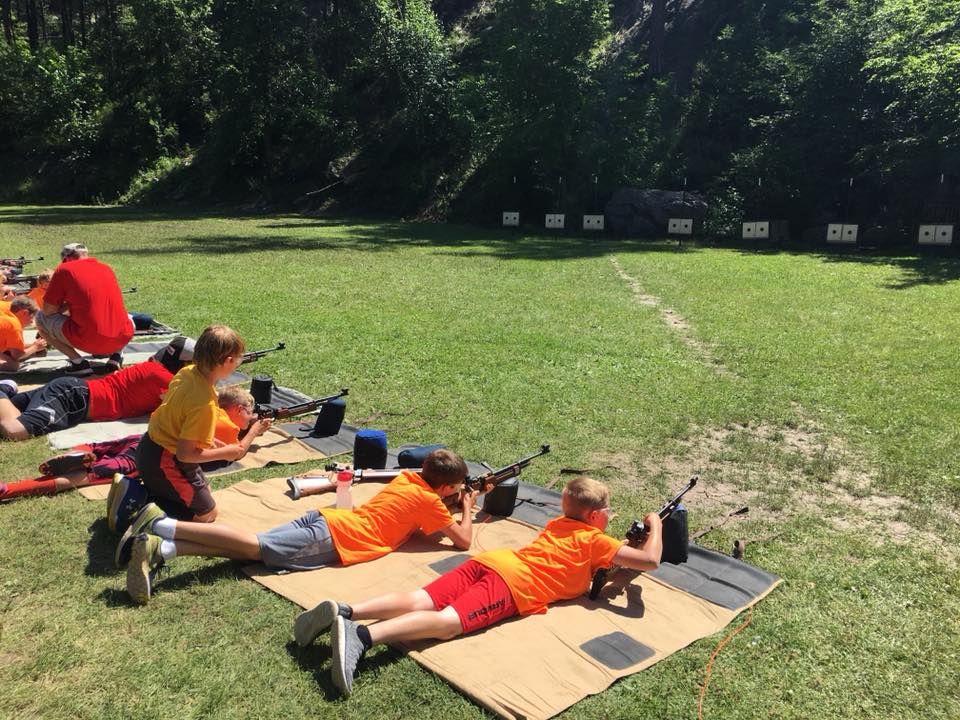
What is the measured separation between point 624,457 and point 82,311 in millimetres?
6154

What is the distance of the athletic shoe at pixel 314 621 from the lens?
380cm

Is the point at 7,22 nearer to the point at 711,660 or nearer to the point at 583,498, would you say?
the point at 583,498

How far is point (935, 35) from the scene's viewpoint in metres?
24.5

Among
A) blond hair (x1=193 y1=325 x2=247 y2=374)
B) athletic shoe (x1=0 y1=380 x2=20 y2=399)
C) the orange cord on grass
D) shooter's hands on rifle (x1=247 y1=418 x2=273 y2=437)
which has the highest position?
blond hair (x1=193 y1=325 x2=247 y2=374)

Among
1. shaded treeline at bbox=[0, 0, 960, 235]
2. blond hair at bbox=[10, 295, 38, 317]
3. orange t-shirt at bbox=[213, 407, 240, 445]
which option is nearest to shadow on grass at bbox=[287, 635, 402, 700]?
orange t-shirt at bbox=[213, 407, 240, 445]

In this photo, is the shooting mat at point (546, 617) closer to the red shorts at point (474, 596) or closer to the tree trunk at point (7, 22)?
the red shorts at point (474, 596)

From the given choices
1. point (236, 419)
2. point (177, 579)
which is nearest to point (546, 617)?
point (177, 579)

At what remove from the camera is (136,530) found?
455 centimetres

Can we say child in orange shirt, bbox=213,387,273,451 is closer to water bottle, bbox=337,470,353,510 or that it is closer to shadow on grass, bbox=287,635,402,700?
water bottle, bbox=337,470,353,510

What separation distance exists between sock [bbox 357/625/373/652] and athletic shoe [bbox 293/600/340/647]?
13 centimetres

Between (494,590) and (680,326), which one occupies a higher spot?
(680,326)

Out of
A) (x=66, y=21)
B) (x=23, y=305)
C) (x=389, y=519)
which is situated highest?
(x=66, y=21)

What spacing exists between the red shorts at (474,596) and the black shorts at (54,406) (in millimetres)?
4429

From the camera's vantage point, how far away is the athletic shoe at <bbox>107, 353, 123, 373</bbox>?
9258mm
